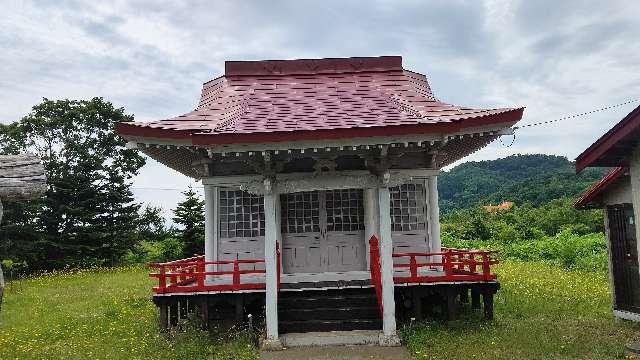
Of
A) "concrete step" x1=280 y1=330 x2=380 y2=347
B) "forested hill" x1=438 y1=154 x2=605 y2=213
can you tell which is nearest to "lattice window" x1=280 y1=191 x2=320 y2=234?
"concrete step" x1=280 y1=330 x2=380 y2=347

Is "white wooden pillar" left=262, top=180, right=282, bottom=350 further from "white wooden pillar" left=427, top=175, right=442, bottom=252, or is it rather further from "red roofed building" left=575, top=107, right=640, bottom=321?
"red roofed building" left=575, top=107, right=640, bottom=321

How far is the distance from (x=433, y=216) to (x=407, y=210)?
0.61 meters

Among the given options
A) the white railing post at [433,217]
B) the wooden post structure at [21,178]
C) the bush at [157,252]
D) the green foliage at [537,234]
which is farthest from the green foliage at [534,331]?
the bush at [157,252]

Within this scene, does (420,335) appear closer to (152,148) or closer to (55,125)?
(152,148)

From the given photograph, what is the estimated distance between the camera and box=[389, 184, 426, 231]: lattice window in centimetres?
1217

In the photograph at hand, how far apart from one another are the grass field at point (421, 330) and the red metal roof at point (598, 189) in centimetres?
247

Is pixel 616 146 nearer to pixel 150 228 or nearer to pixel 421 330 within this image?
pixel 421 330

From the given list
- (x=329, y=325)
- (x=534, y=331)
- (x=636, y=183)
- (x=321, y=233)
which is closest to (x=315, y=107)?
(x=321, y=233)

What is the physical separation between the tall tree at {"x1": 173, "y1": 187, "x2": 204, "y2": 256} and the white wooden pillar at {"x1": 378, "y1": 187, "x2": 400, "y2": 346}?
54.6 feet

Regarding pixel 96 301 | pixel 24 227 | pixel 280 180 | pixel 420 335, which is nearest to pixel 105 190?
pixel 24 227

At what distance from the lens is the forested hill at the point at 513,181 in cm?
5547

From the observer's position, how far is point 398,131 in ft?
29.9

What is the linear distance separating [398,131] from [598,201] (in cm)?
539

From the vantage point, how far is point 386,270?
32.7 feet
